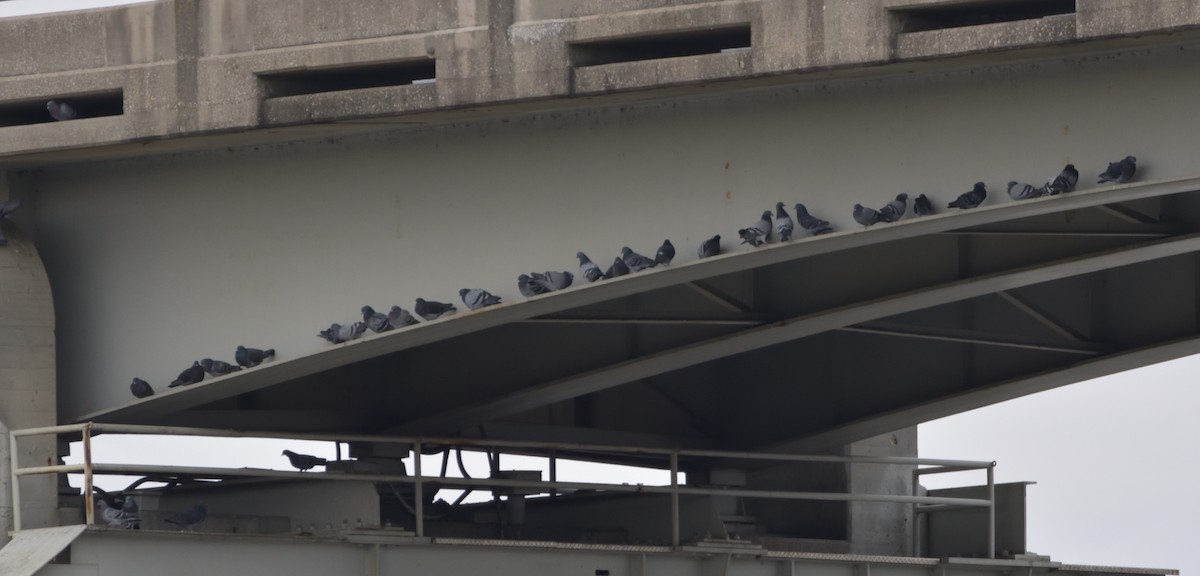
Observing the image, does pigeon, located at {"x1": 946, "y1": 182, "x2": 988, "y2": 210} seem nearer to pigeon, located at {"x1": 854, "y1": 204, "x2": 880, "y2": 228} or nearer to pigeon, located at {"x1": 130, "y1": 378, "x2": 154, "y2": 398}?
pigeon, located at {"x1": 854, "y1": 204, "x2": 880, "y2": 228}

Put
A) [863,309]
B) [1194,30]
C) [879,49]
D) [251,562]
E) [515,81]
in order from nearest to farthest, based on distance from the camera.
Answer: [1194,30] → [879,49] → [515,81] → [251,562] → [863,309]

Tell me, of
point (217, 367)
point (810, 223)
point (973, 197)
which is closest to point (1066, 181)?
point (973, 197)

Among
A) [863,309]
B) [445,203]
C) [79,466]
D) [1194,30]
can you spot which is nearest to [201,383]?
[79,466]

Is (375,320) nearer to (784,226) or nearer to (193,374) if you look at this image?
(193,374)

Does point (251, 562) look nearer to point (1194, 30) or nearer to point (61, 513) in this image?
point (61, 513)

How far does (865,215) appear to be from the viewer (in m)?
14.1

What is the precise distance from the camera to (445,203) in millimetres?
16203

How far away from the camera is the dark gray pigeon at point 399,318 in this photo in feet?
51.9

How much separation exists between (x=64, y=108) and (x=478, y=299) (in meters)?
4.11

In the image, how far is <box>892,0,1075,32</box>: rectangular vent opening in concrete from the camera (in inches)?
537

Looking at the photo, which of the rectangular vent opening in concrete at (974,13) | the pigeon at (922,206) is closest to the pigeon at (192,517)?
the pigeon at (922,206)

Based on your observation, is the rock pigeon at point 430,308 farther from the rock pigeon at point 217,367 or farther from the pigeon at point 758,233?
the pigeon at point 758,233

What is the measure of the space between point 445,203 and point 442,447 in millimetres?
4441

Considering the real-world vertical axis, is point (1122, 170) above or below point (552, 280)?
above
